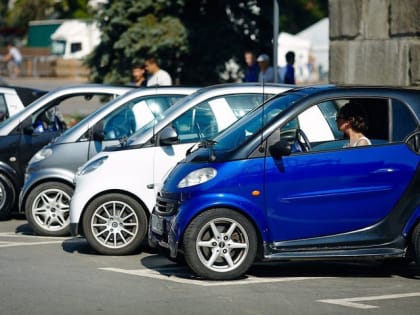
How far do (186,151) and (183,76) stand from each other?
54.6 feet

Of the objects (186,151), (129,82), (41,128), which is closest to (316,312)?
(186,151)

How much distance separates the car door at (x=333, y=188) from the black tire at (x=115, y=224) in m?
2.15

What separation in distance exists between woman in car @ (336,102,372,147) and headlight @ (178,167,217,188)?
1284 millimetres

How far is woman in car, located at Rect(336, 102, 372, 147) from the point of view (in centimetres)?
1005

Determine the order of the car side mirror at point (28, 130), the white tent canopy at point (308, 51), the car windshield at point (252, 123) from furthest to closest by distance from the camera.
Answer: the white tent canopy at point (308, 51)
the car side mirror at point (28, 130)
the car windshield at point (252, 123)

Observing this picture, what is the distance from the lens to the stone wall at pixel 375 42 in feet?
50.4

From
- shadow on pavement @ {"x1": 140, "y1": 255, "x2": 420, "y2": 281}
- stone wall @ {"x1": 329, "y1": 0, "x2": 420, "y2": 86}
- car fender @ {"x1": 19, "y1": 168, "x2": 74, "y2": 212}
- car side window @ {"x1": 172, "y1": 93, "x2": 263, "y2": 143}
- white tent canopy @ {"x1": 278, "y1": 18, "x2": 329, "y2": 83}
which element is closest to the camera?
shadow on pavement @ {"x1": 140, "y1": 255, "x2": 420, "y2": 281}

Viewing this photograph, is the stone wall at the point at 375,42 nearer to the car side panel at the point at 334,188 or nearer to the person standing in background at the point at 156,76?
the person standing in background at the point at 156,76

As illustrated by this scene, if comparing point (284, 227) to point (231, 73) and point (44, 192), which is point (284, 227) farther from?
point (231, 73)

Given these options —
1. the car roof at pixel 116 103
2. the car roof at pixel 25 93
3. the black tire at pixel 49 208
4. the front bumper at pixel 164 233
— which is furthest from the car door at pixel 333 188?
the car roof at pixel 25 93

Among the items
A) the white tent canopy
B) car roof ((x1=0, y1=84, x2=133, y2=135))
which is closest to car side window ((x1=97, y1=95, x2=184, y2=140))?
car roof ((x1=0, y1=84, x2=133, y2=135))

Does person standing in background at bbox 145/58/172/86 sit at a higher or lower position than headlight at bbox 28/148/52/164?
higher

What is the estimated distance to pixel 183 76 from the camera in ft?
92.1

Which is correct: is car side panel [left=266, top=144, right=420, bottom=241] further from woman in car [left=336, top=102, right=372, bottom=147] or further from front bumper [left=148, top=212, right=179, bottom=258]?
front bumper [left=148, top=212, right=179, bottom=258]
